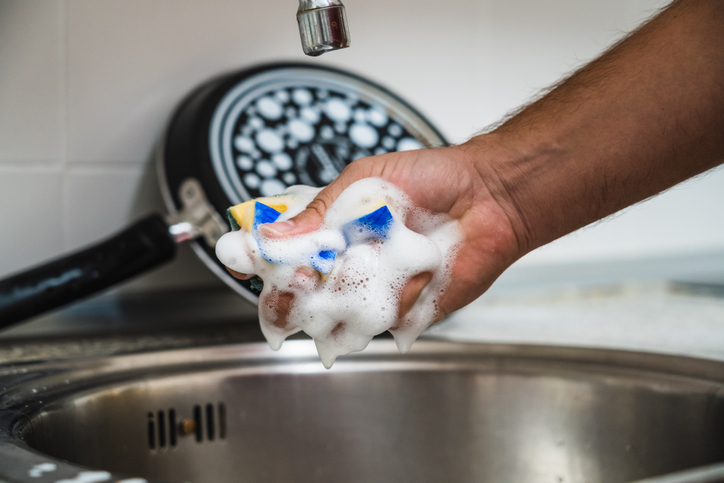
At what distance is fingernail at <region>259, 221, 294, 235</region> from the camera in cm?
38

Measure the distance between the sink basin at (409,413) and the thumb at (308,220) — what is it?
22 centimetres

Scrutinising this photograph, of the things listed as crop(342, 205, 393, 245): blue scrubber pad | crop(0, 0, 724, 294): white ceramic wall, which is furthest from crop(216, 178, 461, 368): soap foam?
crop(0, 0, 724, 294): white ceramic wall

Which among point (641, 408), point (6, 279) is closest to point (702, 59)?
point (641, 408)

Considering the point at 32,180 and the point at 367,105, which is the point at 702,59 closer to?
the point at 367,105

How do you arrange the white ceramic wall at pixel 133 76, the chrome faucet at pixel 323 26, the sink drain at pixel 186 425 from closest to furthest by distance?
the chrome faucet at pixel 323 26, the sink drain at pixel 186 425, the white ceramic wall at pixel 133 76

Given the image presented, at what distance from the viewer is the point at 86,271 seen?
0.57 m

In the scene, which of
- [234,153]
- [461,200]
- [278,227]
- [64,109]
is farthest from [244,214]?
[64,109]

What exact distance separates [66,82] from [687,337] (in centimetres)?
Result: 69

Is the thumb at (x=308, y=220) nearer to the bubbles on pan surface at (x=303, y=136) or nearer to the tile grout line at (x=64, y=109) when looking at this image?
the bubbles on pan surface at (x=303, y=136)

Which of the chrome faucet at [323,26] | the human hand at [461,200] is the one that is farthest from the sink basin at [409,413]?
the chrome faucet at [323,26]

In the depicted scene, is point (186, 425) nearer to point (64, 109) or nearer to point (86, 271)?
point (86, 271)

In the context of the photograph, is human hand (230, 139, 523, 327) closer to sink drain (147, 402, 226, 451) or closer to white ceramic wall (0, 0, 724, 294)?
sink drain (147, 402, 226, 451)

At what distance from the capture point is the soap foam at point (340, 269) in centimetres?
40

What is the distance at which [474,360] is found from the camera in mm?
628
